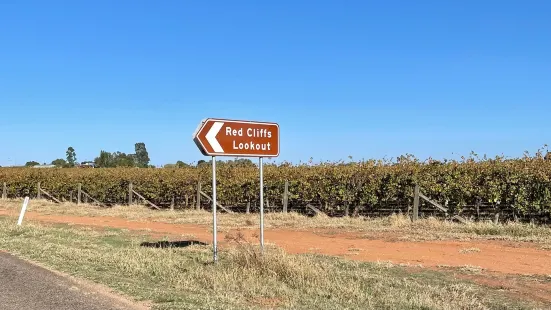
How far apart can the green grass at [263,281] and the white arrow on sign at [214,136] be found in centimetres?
178

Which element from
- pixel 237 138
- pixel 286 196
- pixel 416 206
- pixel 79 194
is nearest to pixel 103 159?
pixel 79 194

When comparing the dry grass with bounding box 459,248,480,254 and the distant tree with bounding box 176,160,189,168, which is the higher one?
the distant tree with bounding box 176,160,189,168

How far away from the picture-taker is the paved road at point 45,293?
6.61 metres

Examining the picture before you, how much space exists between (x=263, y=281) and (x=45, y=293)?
3152mm

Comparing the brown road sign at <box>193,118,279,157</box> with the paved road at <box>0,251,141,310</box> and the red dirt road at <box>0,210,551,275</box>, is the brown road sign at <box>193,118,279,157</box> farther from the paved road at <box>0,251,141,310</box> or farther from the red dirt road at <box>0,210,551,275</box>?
the red dirt road at <box>0,210,551,275</box>

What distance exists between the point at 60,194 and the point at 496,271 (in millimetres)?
36085

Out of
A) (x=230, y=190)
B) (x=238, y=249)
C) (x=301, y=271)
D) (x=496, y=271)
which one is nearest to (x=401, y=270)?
(x=496, y=271)

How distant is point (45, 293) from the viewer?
7.35m

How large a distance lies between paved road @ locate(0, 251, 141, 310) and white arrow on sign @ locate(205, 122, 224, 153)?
10.1 ft

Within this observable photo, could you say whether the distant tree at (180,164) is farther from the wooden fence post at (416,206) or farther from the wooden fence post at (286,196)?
the wooden fence post at (416,206)

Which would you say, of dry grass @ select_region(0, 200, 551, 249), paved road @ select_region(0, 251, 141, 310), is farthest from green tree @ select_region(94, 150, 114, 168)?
paved road @ select_region(0, 251, 141, 310)

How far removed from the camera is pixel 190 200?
28406 mm

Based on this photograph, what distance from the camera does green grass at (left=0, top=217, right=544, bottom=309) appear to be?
6824 millimetres

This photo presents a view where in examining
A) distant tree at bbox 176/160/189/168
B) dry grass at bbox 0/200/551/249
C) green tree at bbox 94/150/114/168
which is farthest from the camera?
green tree at bbox 94/150/114/168
